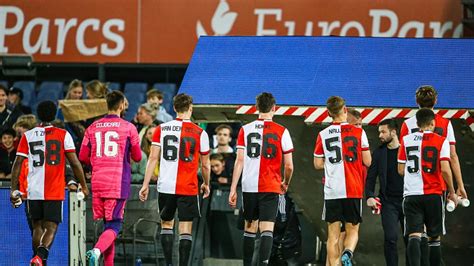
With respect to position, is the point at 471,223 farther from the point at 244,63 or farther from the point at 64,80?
the point at 64,80

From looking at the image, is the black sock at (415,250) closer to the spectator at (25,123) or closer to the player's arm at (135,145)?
the player's arm at (135,145)

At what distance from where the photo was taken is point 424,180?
1295 cm

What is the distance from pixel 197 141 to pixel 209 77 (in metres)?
1.95

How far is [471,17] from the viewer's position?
65.6 feet

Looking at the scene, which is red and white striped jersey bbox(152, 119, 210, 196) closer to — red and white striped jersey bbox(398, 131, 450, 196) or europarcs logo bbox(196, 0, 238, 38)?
red and white striped jersey bbox(398, 131, 450, 196)

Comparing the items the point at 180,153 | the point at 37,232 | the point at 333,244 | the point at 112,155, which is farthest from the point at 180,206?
the point at 333,244

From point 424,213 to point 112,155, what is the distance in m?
3.66

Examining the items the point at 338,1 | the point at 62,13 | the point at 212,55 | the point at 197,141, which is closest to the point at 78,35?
the point at 62,13

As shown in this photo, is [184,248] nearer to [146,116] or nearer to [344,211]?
[344,211]

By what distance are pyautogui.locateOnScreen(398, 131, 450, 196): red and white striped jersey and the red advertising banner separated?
25.7 ft

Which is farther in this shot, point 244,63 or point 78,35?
point 78,35

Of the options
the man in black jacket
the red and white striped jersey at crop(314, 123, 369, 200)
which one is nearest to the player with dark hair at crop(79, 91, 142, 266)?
the red and white striped jersey at crop(314, 123, 369, 200)

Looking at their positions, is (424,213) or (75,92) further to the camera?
(75,92)

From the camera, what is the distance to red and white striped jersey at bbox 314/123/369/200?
1371cm
